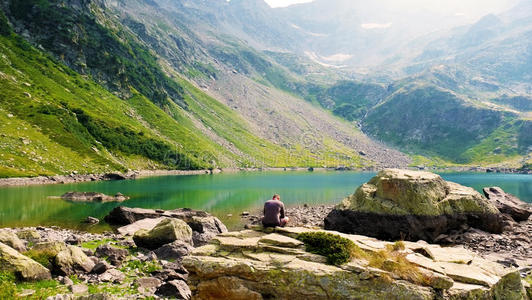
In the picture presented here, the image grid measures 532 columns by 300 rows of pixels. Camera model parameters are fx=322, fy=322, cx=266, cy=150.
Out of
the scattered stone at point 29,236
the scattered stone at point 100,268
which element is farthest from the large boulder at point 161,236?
the scattered stone at point 29,236

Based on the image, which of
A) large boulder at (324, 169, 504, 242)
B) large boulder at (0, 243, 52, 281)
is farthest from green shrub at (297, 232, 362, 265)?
large boulder at (324, 169, 504, 242)

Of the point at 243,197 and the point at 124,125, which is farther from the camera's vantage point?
the point at 124,125

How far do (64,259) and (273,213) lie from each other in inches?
557

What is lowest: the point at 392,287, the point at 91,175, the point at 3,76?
the point at 91,175

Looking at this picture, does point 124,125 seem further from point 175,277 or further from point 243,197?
point 175,277

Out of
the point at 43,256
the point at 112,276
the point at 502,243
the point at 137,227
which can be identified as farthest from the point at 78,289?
the point at 502,243

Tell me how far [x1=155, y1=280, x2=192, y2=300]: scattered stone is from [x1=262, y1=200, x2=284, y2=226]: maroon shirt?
611 centimetres

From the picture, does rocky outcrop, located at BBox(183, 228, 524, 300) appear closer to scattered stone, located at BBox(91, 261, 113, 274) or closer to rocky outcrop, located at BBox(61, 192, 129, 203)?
scattered stone, located at BBox(91, 261, 113, 274)

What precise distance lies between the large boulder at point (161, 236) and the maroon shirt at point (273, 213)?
13.0 meters

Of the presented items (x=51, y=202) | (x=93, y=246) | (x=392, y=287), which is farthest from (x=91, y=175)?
(x=392, y=287)

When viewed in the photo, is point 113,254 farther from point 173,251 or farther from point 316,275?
point 316,275

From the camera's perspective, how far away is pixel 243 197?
82.8 metres

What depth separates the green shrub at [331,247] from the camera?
611 inches

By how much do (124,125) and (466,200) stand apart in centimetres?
16759
